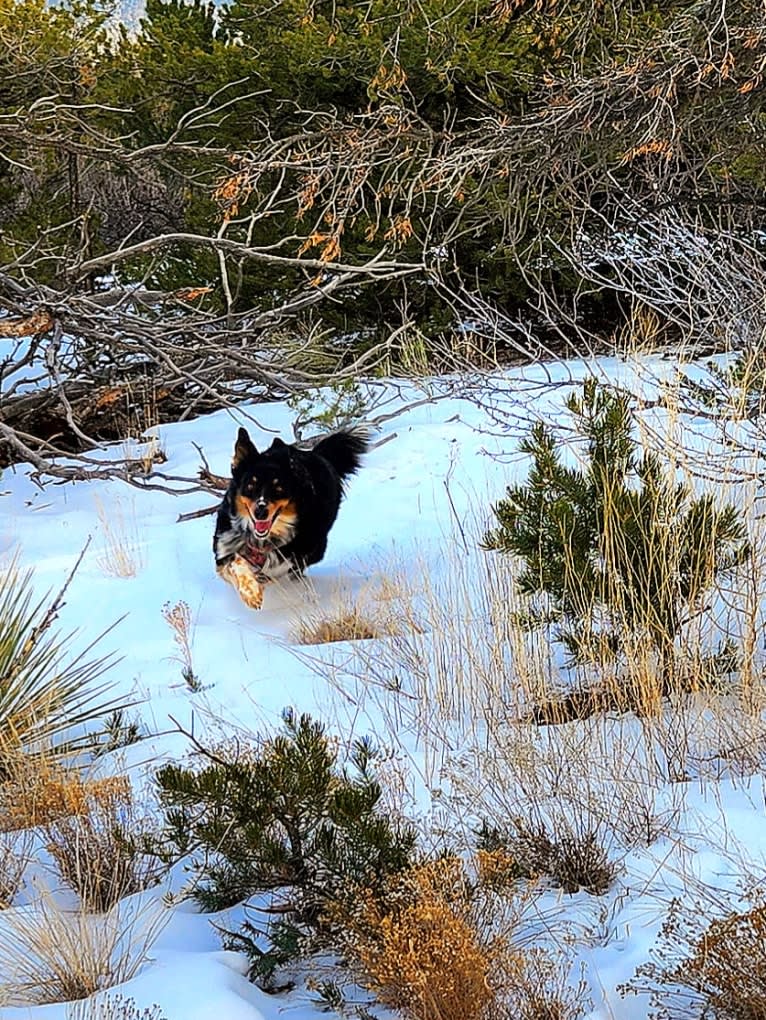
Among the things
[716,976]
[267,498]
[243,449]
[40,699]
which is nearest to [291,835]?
[716,976]

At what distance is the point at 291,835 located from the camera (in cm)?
282

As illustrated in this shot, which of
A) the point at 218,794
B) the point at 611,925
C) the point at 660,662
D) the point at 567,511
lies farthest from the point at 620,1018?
the point at 567,511

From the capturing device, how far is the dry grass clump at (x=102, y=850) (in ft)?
9.70

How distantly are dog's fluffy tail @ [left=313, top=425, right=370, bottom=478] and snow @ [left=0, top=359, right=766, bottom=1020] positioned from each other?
1.65 ft

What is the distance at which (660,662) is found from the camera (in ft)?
12.5

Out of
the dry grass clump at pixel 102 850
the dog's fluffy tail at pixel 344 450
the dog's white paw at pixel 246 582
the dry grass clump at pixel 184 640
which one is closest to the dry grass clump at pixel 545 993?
the dry grass clump at pixel 102 850

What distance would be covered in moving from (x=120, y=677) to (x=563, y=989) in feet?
9.11

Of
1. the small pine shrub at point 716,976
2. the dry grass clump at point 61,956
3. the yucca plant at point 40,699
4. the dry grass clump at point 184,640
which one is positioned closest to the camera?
the small pine shrub at point 716,976

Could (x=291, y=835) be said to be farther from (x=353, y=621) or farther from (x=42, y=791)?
(x=353, y=621)

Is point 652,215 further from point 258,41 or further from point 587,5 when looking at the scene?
point 258,41

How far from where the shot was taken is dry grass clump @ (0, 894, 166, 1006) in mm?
2598

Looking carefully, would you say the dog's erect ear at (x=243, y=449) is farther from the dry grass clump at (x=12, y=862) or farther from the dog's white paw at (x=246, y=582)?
the dry grass clump at (x=12, y=862)

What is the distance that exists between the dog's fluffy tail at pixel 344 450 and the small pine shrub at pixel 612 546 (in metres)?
2.07

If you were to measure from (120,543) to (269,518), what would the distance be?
4.32 ft
